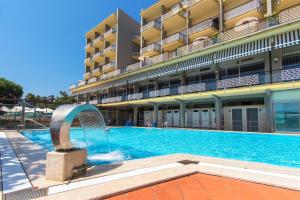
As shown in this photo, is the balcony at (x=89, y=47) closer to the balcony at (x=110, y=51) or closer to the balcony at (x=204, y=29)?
the balcony at (x=110, y=51)

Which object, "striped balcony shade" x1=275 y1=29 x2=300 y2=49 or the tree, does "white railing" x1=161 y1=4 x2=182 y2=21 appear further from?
the tree

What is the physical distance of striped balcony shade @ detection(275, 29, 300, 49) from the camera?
43.8 feet

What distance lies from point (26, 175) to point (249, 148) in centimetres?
883

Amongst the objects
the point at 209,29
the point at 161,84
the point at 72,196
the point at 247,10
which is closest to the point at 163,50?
the point at 161,84

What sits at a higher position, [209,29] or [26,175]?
[209,29]

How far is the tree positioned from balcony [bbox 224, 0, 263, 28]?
112ft

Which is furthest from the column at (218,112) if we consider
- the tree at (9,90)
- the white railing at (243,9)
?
the tree at (9,90)

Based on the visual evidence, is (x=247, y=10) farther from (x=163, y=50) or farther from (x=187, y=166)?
(x=187, y=166)

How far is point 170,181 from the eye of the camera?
395 centimetres

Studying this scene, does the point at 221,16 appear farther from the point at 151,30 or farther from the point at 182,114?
the point at 151,30

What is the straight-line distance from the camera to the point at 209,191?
343cm

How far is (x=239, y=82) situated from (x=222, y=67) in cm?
350

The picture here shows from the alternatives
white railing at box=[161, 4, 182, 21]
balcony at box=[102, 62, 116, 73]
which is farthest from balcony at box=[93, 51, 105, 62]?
white railing at box=[161, 4, 182, 21]

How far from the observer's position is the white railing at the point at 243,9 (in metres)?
17.9
